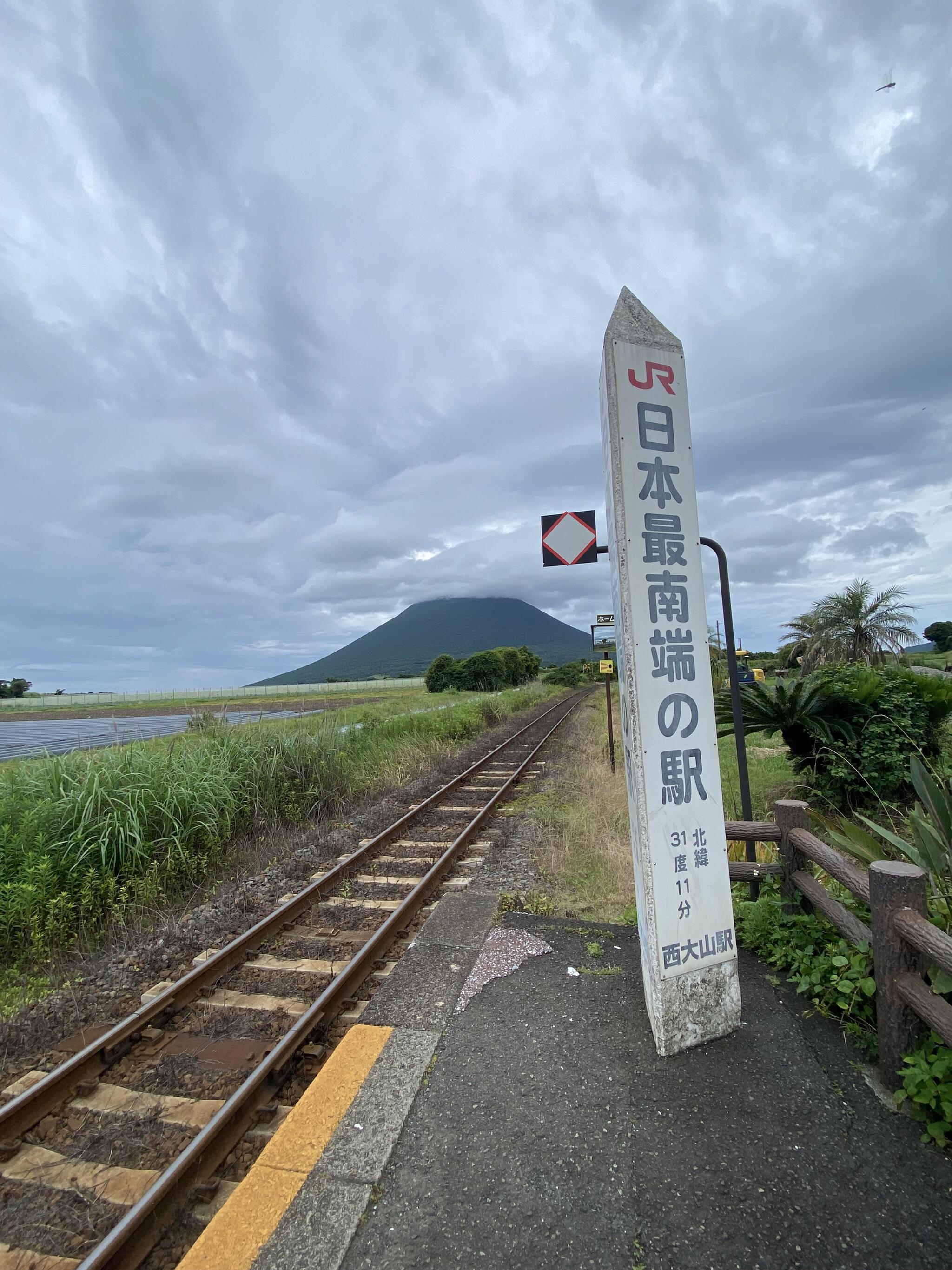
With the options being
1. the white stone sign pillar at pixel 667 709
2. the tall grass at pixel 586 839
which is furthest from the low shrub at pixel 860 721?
→ the white stone sign pillar at pixel 667 709

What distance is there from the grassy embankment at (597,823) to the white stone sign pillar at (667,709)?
144 cm

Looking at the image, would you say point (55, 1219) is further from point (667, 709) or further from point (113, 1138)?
point (667, 709)

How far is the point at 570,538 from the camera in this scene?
4.15 metres

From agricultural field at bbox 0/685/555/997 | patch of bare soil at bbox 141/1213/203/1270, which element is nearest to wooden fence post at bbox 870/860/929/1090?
patch of bare soil at bbox 141/1213/203/1270

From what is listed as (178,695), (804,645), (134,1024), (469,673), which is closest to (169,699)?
(178,695)

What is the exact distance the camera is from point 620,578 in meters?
2.68

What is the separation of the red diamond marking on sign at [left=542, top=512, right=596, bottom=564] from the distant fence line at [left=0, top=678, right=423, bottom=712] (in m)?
45.1

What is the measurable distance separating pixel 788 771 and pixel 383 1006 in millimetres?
6409

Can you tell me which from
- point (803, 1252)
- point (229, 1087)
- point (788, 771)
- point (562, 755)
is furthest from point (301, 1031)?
point (562, 755)

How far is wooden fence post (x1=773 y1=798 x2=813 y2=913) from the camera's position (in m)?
3.27

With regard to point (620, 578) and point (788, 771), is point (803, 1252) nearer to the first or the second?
point (620, 578)

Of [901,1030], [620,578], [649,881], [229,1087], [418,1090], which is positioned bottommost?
[229,1087]

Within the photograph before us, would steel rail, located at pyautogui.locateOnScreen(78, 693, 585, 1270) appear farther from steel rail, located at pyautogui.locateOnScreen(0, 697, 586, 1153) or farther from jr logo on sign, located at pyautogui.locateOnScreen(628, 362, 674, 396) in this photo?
jr logo on sign, located at pyautogui.locateOnScreen(628, 362, 674, 396)

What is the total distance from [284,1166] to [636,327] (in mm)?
3693
